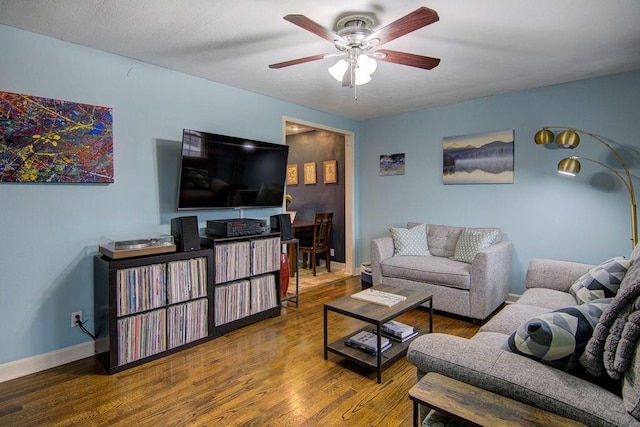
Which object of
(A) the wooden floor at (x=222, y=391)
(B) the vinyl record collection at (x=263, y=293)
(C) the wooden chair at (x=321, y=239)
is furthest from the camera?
(C) the wooden chair at (x=321, y=239)

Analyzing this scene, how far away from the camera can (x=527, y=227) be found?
11.9ft

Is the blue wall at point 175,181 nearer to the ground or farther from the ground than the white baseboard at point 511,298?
farther from the ground

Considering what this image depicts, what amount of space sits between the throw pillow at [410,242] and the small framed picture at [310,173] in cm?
210

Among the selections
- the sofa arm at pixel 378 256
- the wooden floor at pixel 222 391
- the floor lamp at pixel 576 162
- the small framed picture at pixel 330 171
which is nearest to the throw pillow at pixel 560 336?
the wooden floor at pixel 222 391

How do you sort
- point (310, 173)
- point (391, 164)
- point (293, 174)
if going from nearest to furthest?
point (391, 164)
point (310, 173)
point (293, 174)

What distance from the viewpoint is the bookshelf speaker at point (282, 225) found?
11.8ft

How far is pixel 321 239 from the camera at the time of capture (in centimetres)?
511

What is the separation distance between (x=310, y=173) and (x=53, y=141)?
380 centimetres

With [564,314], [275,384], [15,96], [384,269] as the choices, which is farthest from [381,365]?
[15,96]

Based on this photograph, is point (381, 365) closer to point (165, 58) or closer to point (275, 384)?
point (275, 384)

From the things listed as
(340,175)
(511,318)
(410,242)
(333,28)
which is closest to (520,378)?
(511,318)

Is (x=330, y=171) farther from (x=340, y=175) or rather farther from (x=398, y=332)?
(x=398, y=332)

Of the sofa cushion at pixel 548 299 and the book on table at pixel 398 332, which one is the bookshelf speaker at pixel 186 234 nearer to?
the book on table at pixel 398 332

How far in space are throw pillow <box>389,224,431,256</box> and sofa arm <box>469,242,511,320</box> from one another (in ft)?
2.60
